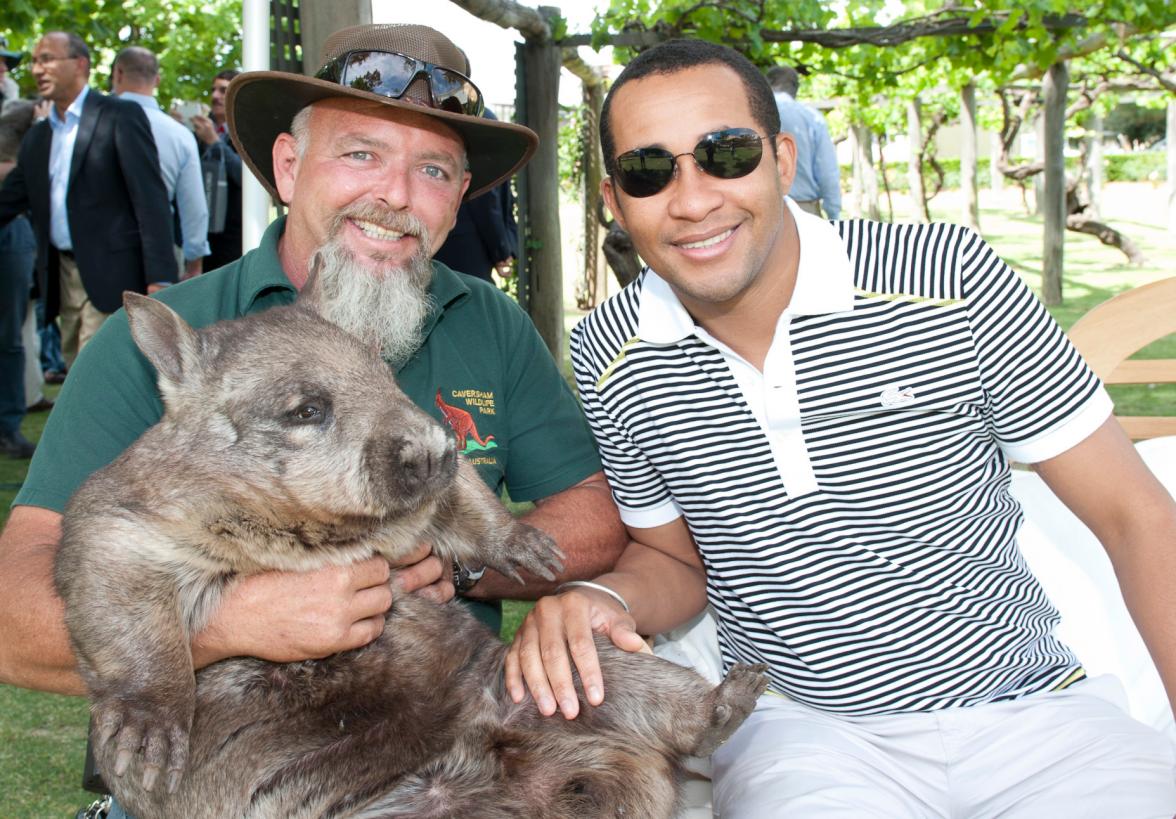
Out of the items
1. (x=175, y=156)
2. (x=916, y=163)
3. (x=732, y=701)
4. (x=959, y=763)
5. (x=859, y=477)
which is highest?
(x=916, y=163)

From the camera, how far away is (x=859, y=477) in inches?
91.0

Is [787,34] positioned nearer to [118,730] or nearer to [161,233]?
[161,233]

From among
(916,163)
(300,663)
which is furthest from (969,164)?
(300,663)

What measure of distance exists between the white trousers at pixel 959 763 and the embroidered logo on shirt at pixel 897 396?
0.64 metres

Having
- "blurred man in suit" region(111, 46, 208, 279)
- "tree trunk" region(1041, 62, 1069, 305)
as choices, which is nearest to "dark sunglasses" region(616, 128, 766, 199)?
"blurred man in suit" region(111, 46, 208, 279)

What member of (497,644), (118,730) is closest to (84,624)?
(118,730)

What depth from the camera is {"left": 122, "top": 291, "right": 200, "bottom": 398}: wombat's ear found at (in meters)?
2.07

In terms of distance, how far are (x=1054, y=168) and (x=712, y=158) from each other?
10998 mm

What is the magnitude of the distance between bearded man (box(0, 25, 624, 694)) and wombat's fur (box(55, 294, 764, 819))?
0.24 m

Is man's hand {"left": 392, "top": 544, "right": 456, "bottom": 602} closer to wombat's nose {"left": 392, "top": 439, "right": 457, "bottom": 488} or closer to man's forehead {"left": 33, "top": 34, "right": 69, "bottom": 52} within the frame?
wombat's nose {"left": 392, "top": 439, "right": 457, "bottom": 488}

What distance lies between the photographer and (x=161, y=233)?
6.36 meters

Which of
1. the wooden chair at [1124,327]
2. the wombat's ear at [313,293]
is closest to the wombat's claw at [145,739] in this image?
the wombat's ear at [313,293]

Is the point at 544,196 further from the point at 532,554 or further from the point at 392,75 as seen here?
the point at 532,554

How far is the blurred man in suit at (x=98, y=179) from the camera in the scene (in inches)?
251
